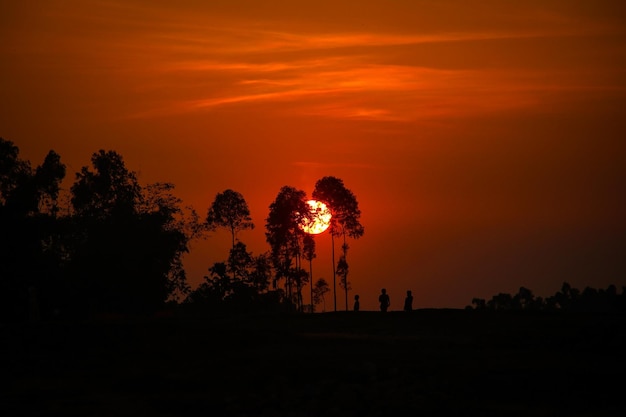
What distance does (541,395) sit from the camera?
28.1m

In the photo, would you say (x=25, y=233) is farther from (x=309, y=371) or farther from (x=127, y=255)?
(x=309, y=371)

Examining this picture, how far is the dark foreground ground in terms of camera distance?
2777 centimetres

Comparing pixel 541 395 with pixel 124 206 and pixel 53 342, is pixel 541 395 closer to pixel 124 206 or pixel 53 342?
pixel 53 342

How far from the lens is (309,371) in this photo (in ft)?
101

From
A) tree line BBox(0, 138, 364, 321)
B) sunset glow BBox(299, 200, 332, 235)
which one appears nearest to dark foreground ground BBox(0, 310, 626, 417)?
tree line BBox(0, 138, 364, 321)

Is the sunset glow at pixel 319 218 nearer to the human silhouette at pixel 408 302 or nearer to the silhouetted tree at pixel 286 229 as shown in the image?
the silhouetted tree at pixel 286 229

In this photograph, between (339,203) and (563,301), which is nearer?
(339,203)

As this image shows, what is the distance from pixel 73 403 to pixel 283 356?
297 inches

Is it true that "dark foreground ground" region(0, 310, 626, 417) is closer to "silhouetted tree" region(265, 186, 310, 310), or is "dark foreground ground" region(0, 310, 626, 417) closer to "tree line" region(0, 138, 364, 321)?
"tree line" region(0, 138, 364, 321)

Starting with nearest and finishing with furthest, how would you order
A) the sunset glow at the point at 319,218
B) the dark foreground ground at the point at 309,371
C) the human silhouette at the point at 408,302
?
the dark foreground ground at the point at 309,371 < the human silhouette at the point at 408,302 < the sunset glow at the point at 319,218

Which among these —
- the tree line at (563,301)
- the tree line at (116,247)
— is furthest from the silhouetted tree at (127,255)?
the tree line at (563,301)

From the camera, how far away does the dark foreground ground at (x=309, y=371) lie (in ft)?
91.1

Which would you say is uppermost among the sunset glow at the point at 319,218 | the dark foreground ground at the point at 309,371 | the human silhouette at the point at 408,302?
the sunset glow at the point at 319,218

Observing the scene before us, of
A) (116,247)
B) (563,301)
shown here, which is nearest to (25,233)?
(116,247)
